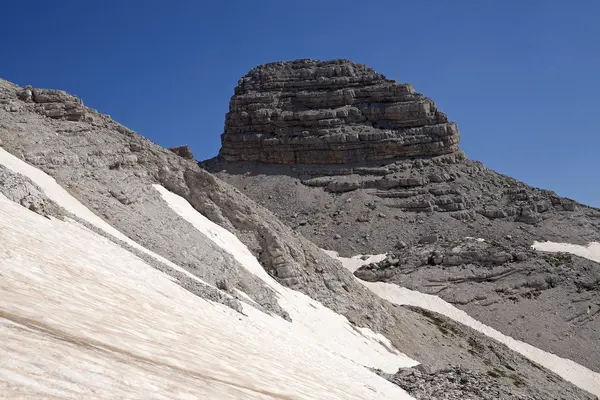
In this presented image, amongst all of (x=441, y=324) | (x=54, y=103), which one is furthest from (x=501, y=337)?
(x=54, y=103)

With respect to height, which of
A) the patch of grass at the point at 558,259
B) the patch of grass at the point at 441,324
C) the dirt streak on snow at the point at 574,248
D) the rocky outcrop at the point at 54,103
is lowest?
the patch of grass at the point at 441,324

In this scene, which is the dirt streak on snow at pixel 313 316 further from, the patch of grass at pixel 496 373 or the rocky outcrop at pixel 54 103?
the patch of grass at pixel 496 373

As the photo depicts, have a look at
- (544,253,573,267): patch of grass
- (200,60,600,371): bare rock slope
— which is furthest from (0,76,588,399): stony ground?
(544,253,573,267): patch of grass

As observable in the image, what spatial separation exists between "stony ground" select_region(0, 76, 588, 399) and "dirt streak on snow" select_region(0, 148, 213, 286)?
579 millimetres

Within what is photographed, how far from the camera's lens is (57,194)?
66.6 feet

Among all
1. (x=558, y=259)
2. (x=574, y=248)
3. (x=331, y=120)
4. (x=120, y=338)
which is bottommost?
(x=120, y=338)

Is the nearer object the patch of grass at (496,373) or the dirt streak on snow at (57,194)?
the dirt streak on snow at (57,194)

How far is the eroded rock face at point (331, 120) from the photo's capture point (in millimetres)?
92188

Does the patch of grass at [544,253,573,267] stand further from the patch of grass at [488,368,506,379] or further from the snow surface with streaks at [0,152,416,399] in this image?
the snow surface with streaks at [0,152,416,399]

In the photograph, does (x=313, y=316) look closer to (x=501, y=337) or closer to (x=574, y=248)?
(x=501, y=337)

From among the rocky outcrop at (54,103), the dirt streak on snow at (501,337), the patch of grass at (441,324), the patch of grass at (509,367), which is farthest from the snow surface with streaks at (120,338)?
the dirt streak on snow at (501,337)

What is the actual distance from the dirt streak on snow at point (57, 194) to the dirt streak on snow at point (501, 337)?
36.7 meters

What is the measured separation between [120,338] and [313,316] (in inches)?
759

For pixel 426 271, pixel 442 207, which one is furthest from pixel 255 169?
pixel 426 271
